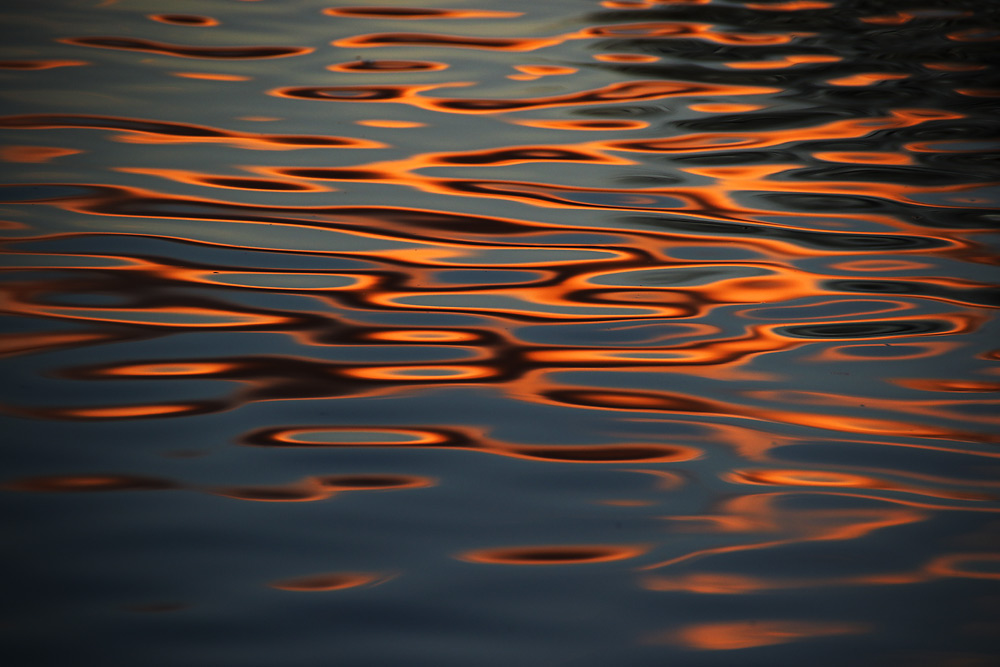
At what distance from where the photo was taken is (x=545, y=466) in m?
1.14

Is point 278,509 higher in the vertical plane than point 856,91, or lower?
lower

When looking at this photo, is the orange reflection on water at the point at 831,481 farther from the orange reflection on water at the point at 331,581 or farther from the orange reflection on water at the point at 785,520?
the orange reflection on water at the point at 331,581

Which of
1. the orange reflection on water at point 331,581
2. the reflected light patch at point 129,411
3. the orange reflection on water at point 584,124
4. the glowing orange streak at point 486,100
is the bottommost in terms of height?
the orange reflection on water at point 331,581

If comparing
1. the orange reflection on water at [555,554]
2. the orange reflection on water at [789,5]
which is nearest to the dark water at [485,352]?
the orange reflection on water at [555,554]

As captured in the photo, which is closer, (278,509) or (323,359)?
(278,509)

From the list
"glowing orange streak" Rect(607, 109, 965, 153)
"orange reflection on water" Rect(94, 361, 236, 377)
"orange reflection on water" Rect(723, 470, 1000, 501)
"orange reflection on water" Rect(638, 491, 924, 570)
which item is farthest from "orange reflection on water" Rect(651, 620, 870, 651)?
"glowing orange streak" Rect(607, 109, 965, 153)

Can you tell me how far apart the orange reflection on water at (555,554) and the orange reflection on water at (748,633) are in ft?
0.38

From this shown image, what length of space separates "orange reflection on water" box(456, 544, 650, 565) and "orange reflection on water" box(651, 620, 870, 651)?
12cm

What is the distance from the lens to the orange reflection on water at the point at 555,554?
98cm

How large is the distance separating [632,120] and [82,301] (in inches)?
52.6

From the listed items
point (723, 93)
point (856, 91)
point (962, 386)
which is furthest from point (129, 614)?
point (856, 91)

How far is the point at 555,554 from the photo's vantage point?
0.99 meters

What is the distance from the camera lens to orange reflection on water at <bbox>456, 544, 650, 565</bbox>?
0.98 metres

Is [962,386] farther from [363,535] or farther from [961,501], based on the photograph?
[363,535]
